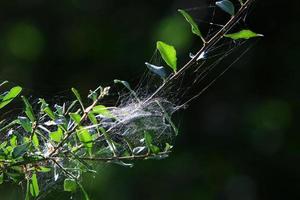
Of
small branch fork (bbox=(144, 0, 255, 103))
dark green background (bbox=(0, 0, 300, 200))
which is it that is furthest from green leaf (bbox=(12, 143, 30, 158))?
dark green background (bbox=(0, 0, 300, 200))

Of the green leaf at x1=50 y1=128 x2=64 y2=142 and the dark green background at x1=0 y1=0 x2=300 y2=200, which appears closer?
the green leaf at x1=50 y1=128 x2=64 y2=142

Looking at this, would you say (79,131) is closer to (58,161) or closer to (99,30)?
(58,161)

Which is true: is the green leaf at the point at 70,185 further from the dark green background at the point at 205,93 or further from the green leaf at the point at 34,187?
the dark green background at the point at 205,93

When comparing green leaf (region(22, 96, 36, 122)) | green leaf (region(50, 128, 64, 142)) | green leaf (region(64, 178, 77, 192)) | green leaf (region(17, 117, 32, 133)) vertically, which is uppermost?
green leaf (region(22, 96, 36, 122))

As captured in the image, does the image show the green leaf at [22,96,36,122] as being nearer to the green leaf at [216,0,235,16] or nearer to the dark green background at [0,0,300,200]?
the green leaf at [216,0,235,16]

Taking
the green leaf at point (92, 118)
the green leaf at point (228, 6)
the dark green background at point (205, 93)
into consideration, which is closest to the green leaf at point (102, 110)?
the green leaf at point (92, 118)

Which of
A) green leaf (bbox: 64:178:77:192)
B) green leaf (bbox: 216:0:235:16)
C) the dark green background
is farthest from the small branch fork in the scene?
the dark green background

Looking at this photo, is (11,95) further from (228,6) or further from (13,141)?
(228,6)

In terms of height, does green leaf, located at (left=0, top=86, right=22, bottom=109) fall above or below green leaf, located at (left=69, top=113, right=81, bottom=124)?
above

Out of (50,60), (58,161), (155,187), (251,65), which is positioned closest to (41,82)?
(50,60)

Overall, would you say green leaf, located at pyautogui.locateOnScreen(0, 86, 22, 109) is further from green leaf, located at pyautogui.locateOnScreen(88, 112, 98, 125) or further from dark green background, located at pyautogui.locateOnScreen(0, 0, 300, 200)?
dark green background, located at pyautogui.locateOnScreen(0, 0, 300, 200)
